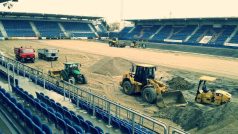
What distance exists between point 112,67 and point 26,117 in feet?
60.7

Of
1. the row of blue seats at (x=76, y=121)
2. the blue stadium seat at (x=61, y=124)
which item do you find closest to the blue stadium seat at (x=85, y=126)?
the row of blue seats at (x=76, y=121)

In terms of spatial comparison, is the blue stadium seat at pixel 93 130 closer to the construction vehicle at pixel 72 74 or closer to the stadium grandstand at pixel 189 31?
the construction vehicle at pixel 72 74

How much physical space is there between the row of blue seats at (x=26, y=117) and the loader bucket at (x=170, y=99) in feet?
28.5

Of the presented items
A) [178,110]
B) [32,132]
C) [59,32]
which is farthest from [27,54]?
[59,32]

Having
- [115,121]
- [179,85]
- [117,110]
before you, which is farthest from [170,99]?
[115,121]

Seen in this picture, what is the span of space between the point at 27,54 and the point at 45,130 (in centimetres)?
2584

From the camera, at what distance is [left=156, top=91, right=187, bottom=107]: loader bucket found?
1731cm

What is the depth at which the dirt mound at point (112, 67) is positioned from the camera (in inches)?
1098

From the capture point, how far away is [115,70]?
2814 cm

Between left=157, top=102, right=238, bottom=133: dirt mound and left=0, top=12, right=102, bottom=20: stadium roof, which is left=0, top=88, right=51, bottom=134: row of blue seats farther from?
left=0, top=12, right=102, bottom=20: stadium roof

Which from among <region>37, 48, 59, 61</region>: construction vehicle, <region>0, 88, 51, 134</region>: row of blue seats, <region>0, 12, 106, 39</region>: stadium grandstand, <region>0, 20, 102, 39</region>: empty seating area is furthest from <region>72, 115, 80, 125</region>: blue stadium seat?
<region>0, 20, 102, 39</region>: empty seating area

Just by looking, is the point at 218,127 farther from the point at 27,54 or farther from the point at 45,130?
the point at 27,54

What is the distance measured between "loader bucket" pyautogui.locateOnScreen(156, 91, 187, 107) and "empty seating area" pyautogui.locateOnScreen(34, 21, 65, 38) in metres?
70.9

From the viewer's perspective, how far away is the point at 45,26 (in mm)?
88500
